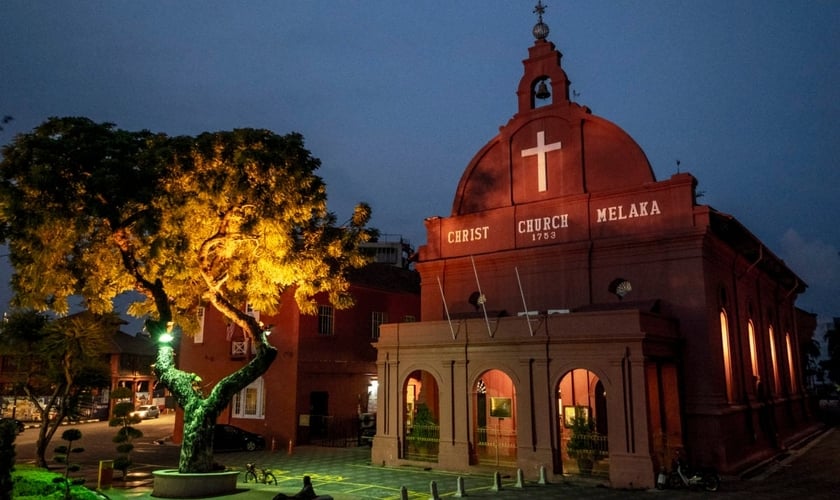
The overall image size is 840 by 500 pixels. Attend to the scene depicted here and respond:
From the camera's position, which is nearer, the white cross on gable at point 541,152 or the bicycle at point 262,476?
the bicycle at point 262,476

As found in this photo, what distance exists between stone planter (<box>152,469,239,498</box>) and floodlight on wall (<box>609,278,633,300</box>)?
14796 millimetres

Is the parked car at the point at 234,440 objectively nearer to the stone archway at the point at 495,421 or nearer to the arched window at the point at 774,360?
the stone archway at the point at 495,421

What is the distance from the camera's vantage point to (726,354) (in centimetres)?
2358

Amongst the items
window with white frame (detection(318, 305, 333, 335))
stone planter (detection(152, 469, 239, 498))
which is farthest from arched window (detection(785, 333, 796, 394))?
stone planter (detection(152, 469, 239, 498))

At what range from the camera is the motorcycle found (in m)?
17.8

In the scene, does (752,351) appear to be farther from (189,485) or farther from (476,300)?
(189,485)

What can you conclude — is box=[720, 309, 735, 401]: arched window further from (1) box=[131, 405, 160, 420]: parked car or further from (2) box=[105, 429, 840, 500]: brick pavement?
(1) box=[131, 405, 160, 420]: parked car

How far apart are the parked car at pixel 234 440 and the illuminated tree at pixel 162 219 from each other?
10.9 m

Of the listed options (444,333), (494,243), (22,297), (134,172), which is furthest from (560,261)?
(22,297)

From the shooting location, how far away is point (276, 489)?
18.7m

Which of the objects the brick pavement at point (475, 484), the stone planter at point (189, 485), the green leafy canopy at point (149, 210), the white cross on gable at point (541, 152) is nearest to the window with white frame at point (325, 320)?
the brick pavement at point (475, 484)

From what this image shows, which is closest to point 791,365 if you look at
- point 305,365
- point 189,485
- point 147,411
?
point 305,365

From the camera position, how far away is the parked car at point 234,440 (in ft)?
96.3

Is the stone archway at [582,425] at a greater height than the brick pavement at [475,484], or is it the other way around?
the stone archway at [582,425]
